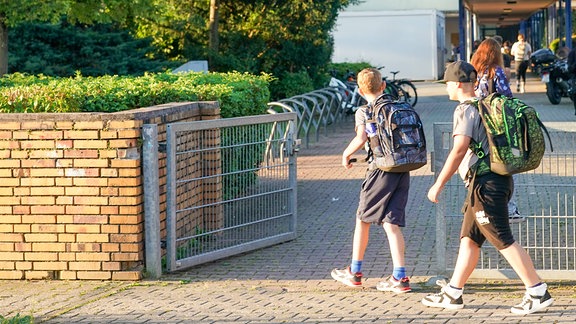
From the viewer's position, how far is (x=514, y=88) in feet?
117

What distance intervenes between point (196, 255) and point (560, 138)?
2.86 m

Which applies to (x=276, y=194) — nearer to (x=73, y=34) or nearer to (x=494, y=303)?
(x=494, y=303)

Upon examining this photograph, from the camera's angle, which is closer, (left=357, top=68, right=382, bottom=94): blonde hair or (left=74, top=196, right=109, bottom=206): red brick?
(left=357, top=68, right=382, bottom=94): blonde hair

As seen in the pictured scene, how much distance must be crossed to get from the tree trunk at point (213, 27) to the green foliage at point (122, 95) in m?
13.9

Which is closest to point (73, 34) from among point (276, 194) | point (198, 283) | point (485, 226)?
point (276, 194)

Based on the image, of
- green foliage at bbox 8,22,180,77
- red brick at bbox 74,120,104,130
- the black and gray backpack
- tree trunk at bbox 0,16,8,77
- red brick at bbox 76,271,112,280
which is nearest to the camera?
the black and gray backpack

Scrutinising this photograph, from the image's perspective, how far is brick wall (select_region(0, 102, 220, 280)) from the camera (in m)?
7.98

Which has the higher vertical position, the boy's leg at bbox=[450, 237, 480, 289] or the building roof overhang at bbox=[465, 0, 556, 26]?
the building roof overhang at bbox=[465, 0, 556, 26]

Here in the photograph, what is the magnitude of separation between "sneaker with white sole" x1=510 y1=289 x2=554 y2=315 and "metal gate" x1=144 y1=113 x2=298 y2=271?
2670 millimetres

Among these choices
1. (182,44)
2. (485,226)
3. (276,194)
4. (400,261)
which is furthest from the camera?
(182,44)

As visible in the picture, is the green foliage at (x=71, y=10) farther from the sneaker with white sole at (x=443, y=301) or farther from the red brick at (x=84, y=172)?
the sneaker with white sole at (x=443, y=301)

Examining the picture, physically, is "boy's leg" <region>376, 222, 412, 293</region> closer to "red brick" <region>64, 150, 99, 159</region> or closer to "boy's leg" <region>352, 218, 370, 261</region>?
"boy's leg" <region>352, 218, 370, 261</region>

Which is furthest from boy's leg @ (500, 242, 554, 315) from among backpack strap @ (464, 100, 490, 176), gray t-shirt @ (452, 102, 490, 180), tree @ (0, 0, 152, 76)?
tree @ (0, 0, 152, 76)

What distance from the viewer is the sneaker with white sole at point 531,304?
6.73m
